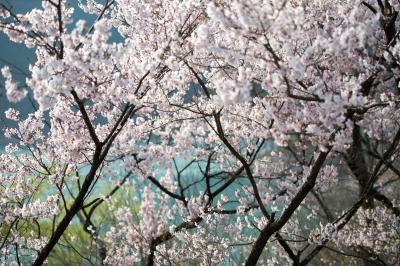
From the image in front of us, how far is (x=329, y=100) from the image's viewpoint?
333 centimetres

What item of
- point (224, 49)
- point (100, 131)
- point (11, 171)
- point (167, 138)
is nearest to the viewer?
point (224, 49)

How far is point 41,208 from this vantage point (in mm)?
5750

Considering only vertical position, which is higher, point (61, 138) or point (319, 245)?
point (61, 138)

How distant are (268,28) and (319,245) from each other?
369 cm

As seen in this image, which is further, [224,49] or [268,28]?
[224,49]

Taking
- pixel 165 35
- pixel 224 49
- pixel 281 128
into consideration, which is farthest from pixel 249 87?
pixel 165 35

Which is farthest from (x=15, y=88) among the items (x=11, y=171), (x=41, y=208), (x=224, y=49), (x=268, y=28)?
(x=11, y=171)

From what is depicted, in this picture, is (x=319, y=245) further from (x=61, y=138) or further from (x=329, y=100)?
(x=61, y=138)

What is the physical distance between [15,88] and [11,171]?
384 centimetres

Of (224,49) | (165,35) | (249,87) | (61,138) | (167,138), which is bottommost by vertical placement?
(249,87)

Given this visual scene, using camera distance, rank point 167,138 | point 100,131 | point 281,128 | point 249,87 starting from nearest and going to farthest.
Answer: point 249,87 → point 281,128 → point 100,131 → point 167,138

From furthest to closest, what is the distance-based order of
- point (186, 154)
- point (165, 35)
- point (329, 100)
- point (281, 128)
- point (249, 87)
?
point (186, 154), point (165, 35), point (281, 128), point (329, 100), point (249, 87)

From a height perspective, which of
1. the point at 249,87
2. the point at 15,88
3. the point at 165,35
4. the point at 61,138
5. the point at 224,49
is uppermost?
the point at 165,35

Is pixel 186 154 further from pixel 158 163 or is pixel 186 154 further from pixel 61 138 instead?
pixel 61 138
